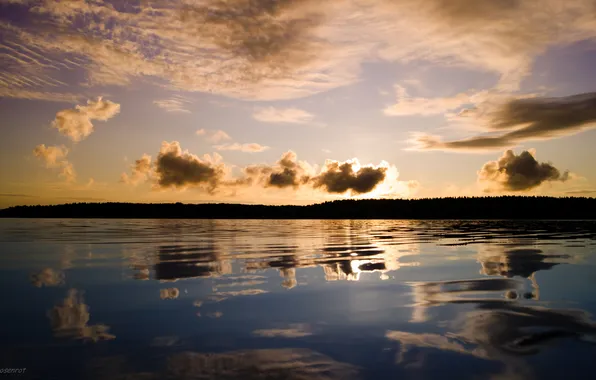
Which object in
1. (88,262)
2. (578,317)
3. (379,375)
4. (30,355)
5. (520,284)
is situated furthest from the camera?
(88,262)

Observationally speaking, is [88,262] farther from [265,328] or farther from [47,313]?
[265,328]

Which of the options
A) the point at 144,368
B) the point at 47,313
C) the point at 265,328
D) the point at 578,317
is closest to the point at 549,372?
the point at 578,317

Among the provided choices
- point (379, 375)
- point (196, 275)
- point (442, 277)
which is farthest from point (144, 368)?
point (442, 277)

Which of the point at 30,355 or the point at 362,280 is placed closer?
the point at 30,355

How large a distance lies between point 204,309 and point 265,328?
243 cm

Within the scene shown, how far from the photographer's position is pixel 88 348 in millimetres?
7910

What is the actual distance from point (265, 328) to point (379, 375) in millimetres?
3358

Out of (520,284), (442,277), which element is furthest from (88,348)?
(520,284)

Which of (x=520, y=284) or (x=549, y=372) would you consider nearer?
(x=549, y=372)

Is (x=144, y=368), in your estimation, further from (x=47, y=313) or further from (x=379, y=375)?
(x=47, y=313)

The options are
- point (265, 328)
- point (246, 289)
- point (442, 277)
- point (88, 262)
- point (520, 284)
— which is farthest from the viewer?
point (88, 262)

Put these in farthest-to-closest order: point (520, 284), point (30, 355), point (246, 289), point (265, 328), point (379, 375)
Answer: point (520, 284)
point (246, 289)
point (265, 328)
point (30, 355)
point (379, 375)

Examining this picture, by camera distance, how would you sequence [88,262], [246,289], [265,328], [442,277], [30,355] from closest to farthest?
1. [30,355]
2. [265,328]
3. [246,289]
4. [442,277]
5. [88,262]

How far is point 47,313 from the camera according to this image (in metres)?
10.6
